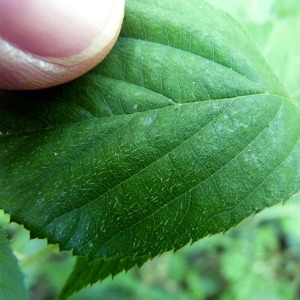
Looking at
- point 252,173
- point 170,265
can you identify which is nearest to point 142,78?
point 252,173

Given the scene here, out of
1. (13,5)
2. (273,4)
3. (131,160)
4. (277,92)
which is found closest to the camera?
(13,5)

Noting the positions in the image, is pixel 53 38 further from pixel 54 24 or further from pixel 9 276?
pixel 9 276

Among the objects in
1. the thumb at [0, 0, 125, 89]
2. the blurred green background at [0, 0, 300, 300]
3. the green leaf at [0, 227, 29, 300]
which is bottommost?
the blurred green background at [0, 0, 300, 300]

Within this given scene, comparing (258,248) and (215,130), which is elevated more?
(215,130)

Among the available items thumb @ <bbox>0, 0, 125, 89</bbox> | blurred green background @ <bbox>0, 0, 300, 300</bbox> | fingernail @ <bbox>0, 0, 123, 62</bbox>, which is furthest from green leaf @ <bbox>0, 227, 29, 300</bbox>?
blurred green background @ <bbox>0, 0, 300, 300</bbox>

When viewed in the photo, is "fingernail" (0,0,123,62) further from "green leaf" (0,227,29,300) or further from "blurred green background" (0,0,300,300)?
"blurred green background" (0,0,300,300)

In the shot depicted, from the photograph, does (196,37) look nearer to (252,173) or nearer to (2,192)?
(252,173)

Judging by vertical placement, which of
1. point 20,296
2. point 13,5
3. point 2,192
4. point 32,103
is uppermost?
point 13,5
